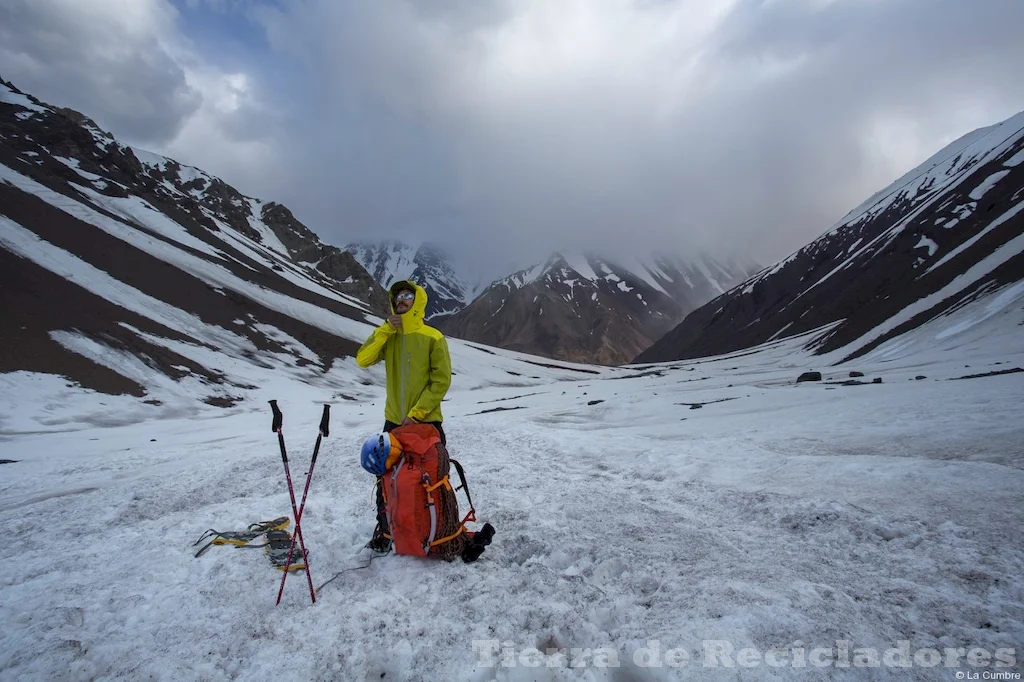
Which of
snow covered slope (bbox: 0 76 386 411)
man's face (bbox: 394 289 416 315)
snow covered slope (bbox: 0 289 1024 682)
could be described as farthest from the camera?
snow covered slope (bbox: 0 76 386 411)

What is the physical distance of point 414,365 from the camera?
5742mm

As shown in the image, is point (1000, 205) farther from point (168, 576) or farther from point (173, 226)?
point (173, 226)

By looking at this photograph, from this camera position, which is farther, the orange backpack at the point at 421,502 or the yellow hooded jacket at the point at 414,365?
the yellow hooded jacket at the point at 414,365

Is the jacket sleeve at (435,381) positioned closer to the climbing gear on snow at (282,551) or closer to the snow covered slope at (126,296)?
the climbing gear on snow at (282,551)

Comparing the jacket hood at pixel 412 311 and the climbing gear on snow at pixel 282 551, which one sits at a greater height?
the jacket hood at pixel 412 311

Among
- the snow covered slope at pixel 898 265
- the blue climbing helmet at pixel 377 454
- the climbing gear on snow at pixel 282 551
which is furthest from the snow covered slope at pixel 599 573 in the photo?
the snow covered slope at pixel 898 265

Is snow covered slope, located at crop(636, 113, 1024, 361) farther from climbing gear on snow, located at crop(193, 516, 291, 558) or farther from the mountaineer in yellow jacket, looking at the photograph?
climbing gear on snow, located at crop(193, 516, 291, 558)

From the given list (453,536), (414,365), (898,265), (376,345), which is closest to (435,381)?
(414,365)

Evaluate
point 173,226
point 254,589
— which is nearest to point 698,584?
point 254,589

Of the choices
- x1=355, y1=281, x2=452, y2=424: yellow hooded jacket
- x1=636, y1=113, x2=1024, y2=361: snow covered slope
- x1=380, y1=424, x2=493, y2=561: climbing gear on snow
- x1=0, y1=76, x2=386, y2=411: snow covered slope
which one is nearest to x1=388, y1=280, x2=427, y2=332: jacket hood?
x1=355, y1=281, x2=452, y2=424: yellow hooded jacket

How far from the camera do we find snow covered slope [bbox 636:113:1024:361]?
53.0 m

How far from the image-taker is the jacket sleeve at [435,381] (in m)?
5.70

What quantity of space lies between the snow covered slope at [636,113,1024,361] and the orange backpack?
5461cm

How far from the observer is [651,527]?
592 cm
